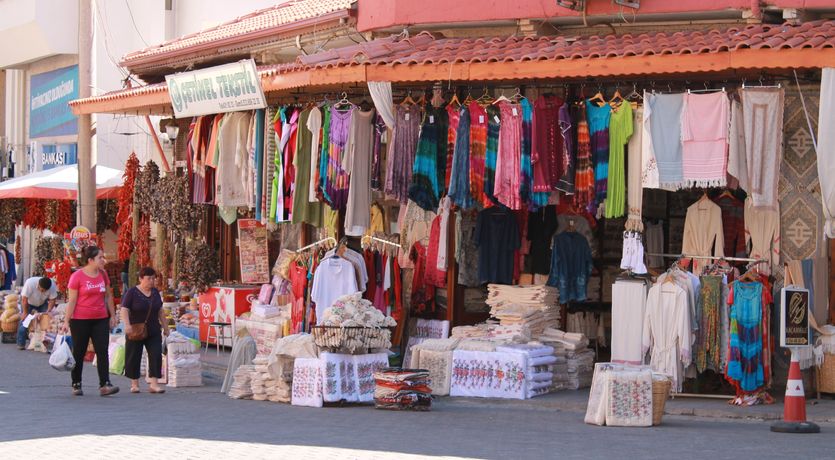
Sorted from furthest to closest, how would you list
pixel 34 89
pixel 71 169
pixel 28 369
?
pixel 34 89
pixel 71 169
pixel 28 369

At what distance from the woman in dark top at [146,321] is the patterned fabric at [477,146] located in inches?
151

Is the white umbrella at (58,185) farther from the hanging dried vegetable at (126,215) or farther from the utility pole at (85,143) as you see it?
the utility pole at (85,143)

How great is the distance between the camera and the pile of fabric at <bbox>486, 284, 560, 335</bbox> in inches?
612

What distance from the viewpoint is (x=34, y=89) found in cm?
3319

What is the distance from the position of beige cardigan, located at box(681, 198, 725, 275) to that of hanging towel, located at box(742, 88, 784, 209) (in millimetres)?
911

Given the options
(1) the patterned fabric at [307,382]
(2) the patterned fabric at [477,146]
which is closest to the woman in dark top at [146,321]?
(1) the patterned fabric at [307,382]

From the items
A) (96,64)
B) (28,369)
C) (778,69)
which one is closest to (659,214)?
(778,69)

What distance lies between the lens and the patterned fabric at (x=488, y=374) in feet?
48.6

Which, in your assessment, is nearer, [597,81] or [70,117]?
[597,81]

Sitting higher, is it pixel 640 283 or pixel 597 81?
pixel 597 81

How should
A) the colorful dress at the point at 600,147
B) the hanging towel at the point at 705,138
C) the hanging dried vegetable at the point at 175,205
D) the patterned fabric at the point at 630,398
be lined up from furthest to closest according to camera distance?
the hanging dried vegetable at the point at 175,205 → the colorful dress at the point at 600,147 → the hanging towel at the point at 705,138 → the patterned fabric at the point at 630,398

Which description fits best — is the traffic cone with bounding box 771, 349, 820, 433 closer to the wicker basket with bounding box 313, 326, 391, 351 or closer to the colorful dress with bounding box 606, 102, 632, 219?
the colorful dress with bounding box 606, 102, 632, 219

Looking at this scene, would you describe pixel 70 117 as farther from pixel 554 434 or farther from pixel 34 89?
pixel 554 434

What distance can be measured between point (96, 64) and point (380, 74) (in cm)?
1620
